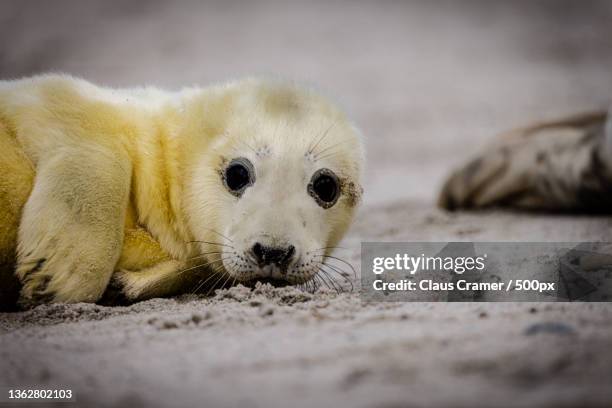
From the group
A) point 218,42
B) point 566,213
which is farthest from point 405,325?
point 218,42

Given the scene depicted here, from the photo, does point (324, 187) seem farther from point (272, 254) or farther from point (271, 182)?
point (272, 254)

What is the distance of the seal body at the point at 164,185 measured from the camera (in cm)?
277

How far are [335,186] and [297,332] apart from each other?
1.05 meters

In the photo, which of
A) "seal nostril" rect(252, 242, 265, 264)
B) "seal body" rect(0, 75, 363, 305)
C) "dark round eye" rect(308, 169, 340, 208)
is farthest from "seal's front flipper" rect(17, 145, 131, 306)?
"dark round eye" rect(308, 169, 340, 208)

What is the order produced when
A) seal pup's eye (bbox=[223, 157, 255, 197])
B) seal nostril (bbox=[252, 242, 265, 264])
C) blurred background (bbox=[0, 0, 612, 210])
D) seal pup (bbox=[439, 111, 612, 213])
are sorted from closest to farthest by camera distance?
seal nostril (bbox=[252, 242, 265, 264]) → seal pup's eye (bbox=[223, 157, 255, 197]) → seal pup (bbox=[439, 111, 612, 213]) → blurred background (bbox=[0, 0, 612, 210])

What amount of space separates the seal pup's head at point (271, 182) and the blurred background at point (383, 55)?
2847 mm

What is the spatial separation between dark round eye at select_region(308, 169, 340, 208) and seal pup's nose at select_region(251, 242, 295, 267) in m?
0.39

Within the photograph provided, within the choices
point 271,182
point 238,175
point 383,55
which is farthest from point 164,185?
point 383,55

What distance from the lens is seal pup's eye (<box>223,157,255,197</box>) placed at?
304 centimetres

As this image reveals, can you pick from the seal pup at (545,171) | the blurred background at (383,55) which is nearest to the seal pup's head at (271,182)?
the seal pup at (545,171)

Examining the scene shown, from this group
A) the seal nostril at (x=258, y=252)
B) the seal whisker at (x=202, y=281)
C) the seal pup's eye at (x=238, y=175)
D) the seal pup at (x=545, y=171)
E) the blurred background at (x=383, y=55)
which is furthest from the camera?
the blurred background at (x=383, y=55)

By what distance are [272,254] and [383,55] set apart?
967 cm

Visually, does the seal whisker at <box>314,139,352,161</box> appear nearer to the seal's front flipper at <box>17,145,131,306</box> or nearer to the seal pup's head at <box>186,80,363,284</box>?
the seal pup's head at <box>186,80,363,284</box>

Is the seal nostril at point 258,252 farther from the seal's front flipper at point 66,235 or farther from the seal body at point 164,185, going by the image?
the seal's front flipper at point 66,235
